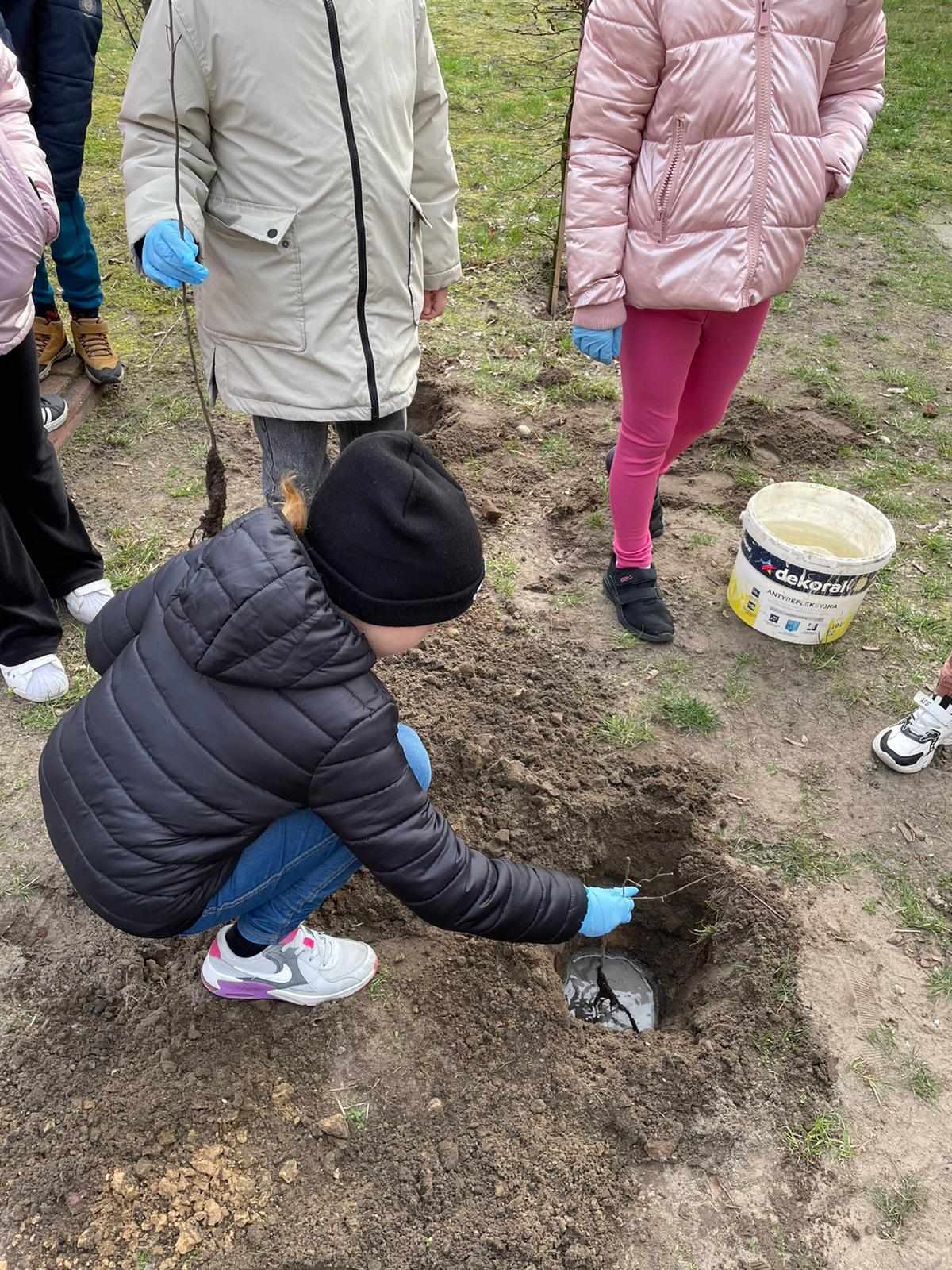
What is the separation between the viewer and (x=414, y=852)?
1.67 metres

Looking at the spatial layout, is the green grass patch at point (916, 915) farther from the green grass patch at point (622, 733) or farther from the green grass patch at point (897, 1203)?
the green grass patch at point (622, 733)

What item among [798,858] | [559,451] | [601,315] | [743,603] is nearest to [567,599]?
[743,603]

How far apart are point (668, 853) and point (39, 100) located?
3233 mm

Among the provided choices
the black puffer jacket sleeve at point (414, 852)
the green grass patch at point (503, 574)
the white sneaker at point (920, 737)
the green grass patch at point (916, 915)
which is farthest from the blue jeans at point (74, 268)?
the green grass patch at point (916, 915)

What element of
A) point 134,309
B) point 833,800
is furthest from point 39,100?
point 833,800

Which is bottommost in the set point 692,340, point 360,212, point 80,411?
point 80,411

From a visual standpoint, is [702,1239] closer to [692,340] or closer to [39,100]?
[692,340]

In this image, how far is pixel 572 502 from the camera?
12.1 ft

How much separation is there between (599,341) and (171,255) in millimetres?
1129

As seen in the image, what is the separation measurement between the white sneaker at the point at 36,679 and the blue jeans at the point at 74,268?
1818mm

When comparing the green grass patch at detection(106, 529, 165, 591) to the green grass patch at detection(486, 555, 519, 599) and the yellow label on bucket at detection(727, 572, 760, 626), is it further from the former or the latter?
the yellow label on bucket at detection(727, 572, 760, 626)

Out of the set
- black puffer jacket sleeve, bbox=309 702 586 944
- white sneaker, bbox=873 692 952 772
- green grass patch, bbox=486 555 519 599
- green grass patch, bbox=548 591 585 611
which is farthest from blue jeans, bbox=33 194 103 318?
white sneaker, bbox=873 692 952 772

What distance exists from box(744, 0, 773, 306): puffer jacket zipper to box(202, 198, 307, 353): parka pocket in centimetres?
115

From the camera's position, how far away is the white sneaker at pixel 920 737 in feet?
9.02
